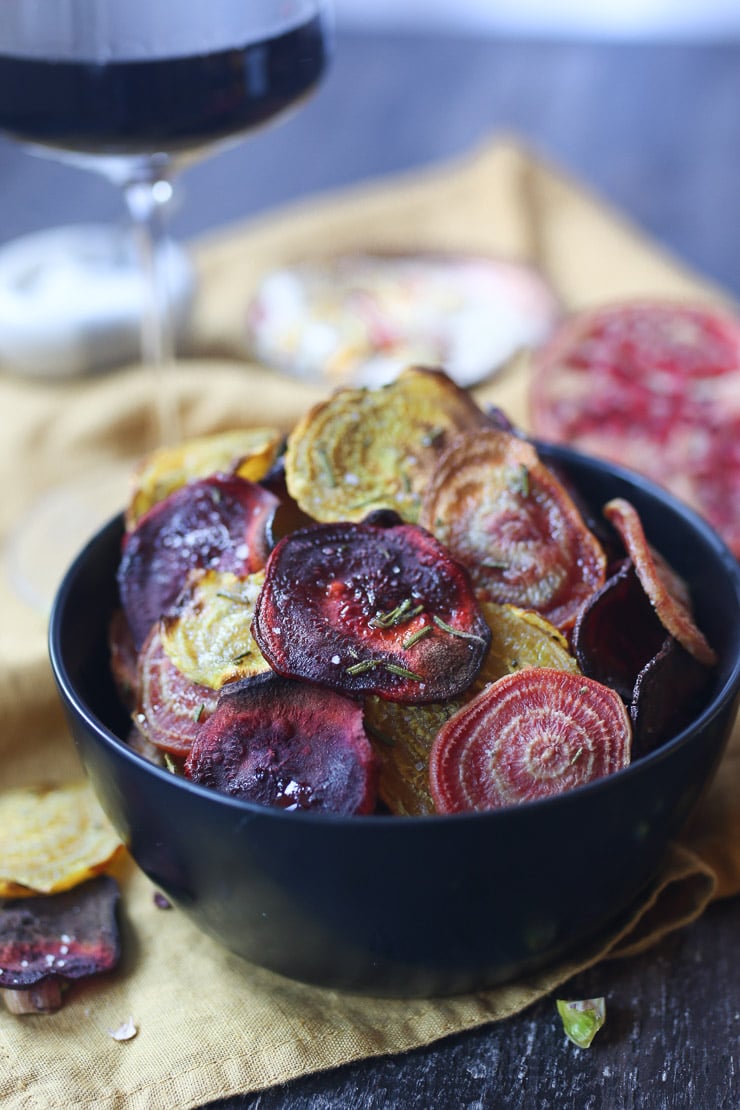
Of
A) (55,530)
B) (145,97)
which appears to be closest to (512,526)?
(145,97)

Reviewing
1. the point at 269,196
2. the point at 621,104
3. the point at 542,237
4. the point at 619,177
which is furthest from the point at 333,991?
the point at 621,104

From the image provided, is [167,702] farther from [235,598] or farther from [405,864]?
[405,864]

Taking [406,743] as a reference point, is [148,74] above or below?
above

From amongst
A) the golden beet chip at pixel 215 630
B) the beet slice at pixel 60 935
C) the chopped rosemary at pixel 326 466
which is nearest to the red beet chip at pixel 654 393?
the chopped rosemary at pixel 326 466

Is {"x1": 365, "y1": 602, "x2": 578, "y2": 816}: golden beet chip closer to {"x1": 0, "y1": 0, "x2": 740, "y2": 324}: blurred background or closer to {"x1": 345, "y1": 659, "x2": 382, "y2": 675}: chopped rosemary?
{"x1": 345, "y1": 659, "x2": 382, "y2": 675}: chopped rosemary

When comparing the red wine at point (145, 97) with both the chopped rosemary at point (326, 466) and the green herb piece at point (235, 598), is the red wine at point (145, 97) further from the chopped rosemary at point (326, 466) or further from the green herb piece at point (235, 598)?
the green herb piece at point (235, 598)

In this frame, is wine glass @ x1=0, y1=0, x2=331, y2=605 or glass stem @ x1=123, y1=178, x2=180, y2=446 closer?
wine glass @ x1=0, y1=0, x2=331, y2=605

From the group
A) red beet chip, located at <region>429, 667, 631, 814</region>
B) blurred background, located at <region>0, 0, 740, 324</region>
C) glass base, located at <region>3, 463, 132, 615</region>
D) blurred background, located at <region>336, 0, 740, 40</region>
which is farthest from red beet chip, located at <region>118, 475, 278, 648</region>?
blurred background, located at <region>336, 0, 740, 40</region>
